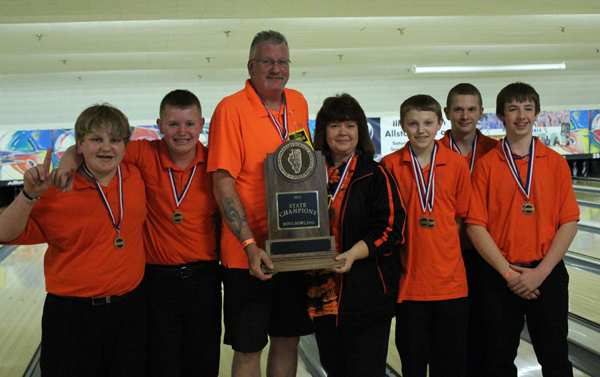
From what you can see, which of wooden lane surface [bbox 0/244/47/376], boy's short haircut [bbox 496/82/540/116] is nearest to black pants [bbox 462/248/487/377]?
boy's short haircut [bbox 496/82/540/116]

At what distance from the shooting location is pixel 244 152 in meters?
1.95

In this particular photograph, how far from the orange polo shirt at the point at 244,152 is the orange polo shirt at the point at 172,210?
0.62 feet

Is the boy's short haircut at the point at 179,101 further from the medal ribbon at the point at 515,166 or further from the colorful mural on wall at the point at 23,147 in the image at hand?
the colorful mural on wall at the point at 23,147

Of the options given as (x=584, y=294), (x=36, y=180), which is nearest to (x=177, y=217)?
(x=36, y=180)

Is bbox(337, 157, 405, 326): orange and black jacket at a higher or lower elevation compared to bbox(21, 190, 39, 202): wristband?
lower

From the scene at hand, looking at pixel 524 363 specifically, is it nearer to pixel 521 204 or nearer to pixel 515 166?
pixel 521 204

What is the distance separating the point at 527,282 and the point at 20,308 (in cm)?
412

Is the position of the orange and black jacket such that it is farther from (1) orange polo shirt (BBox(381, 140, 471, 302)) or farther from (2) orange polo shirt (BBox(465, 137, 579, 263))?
(2) orange polo shirt (BBox(465, 137, 579, 263))

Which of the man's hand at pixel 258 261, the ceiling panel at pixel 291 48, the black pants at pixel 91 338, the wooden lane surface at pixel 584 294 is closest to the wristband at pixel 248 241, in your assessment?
the man's hand at pixel 258 261

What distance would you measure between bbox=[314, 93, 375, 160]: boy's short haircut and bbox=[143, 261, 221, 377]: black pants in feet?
2.45

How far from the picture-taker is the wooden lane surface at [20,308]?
10.5 ft

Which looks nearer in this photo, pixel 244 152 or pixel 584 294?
pixel 244 152

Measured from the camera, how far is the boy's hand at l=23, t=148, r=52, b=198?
1.58 m

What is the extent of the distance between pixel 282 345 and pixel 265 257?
0.56m
